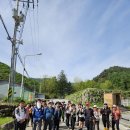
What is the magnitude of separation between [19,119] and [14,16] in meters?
16.5

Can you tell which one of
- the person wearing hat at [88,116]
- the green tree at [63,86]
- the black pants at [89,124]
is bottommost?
the black pants at [89,124]

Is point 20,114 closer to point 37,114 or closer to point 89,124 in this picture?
point 37,114

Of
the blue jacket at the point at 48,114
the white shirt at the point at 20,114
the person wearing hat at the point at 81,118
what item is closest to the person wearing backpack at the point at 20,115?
the white shirt at the point at 20,114

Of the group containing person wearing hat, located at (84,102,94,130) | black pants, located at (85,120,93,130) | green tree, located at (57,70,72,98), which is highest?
green tree, located at (57,70,72,98)

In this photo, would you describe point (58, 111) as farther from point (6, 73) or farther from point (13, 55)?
point (6, 73)

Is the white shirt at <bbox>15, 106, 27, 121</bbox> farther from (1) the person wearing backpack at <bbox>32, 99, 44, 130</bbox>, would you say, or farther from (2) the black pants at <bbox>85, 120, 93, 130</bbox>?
(2) the black pants at <bbox>85, 120, 93, 130</bbox>

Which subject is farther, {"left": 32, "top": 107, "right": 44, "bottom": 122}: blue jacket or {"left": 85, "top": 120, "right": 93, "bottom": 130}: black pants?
{"left": 85, "top": 120, "right": 93, "bottom": 130}: black pants

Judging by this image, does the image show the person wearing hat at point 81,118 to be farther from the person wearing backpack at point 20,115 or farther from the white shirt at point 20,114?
the white shirt at point 20,114

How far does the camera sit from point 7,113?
91.0 ft

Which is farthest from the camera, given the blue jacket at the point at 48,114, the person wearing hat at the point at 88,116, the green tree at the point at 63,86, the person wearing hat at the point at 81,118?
the green tree at the point at 63,86

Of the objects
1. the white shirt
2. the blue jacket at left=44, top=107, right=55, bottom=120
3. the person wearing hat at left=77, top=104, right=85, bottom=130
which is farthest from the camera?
the person wearing hat at left=77, top=104, right=85, bottom=130

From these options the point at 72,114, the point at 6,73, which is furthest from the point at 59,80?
the point at 72,114

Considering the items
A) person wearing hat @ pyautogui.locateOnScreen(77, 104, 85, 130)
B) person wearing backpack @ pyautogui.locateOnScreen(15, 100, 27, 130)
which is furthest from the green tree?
person wearing backpack @ pyautogui.locateOnScreen(15, 100, 27, 130)

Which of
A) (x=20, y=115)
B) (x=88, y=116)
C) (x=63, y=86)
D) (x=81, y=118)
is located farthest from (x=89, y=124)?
(x=63, y=86)
